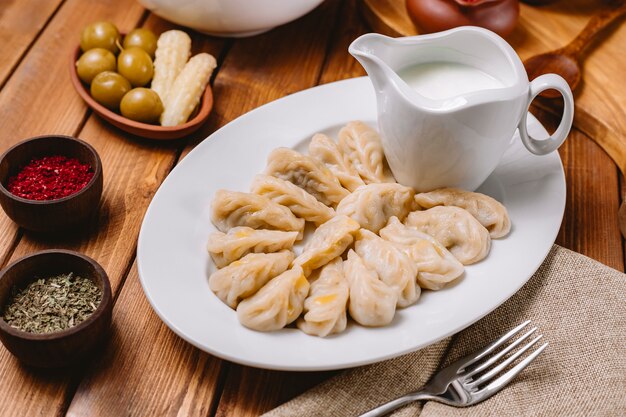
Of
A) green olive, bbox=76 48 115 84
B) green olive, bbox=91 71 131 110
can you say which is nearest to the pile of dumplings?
green olive, bbox=91 71 131 110

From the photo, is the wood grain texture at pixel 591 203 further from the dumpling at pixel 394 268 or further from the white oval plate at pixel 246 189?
the dumpling at pixel 394 268

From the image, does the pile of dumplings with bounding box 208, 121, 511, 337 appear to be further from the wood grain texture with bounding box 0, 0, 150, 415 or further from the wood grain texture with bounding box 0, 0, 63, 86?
the wood grain texture with bounding box 0, 0, 63, 86

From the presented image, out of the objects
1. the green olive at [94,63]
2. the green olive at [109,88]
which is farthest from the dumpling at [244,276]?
the green olive at [94,63]

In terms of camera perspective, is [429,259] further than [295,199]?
No

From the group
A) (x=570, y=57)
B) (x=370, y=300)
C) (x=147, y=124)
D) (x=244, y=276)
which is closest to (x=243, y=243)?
(x=244, y=276)

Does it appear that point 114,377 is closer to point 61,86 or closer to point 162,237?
point 162,237

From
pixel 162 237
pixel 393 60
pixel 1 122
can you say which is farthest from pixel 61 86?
pixel 393 60

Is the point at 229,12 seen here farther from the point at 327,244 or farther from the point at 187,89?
the point at 327,244
